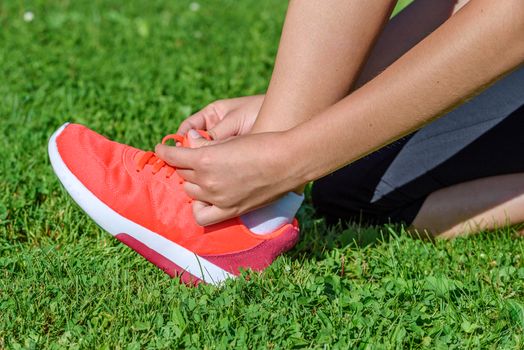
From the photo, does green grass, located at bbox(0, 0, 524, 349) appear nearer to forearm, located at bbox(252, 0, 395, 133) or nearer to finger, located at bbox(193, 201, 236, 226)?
finger, located at bbox(193, 201, 236, 226)

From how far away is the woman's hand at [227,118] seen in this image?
7.98 ft

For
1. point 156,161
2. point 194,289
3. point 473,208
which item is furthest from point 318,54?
point 473,208

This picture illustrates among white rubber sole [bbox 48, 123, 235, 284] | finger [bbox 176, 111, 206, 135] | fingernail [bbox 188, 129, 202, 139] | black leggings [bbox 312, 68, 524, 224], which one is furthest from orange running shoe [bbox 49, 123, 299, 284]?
black leggings [bbox 312, 68, 524, 224]

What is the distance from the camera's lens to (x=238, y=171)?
6.63ft

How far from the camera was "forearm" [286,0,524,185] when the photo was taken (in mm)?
1807

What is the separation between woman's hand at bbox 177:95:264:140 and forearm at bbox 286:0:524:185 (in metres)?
0.46

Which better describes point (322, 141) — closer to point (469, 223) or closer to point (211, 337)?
point (211, 337)

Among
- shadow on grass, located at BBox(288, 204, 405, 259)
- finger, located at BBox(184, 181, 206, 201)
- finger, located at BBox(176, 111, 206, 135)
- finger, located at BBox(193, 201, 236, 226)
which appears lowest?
shadow on grass, located at BBox(288, 204, 405, 259)

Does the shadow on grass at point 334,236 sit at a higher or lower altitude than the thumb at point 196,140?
lower

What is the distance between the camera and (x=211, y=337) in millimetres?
1939

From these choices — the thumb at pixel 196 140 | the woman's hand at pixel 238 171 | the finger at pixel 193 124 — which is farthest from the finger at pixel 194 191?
the finger at pixel 193 124

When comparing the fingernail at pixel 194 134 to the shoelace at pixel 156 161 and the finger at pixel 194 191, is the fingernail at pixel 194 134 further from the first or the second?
the finger at pixel 194 191

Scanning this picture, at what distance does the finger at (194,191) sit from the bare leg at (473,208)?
28.9 inches

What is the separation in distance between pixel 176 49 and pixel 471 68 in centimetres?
253
